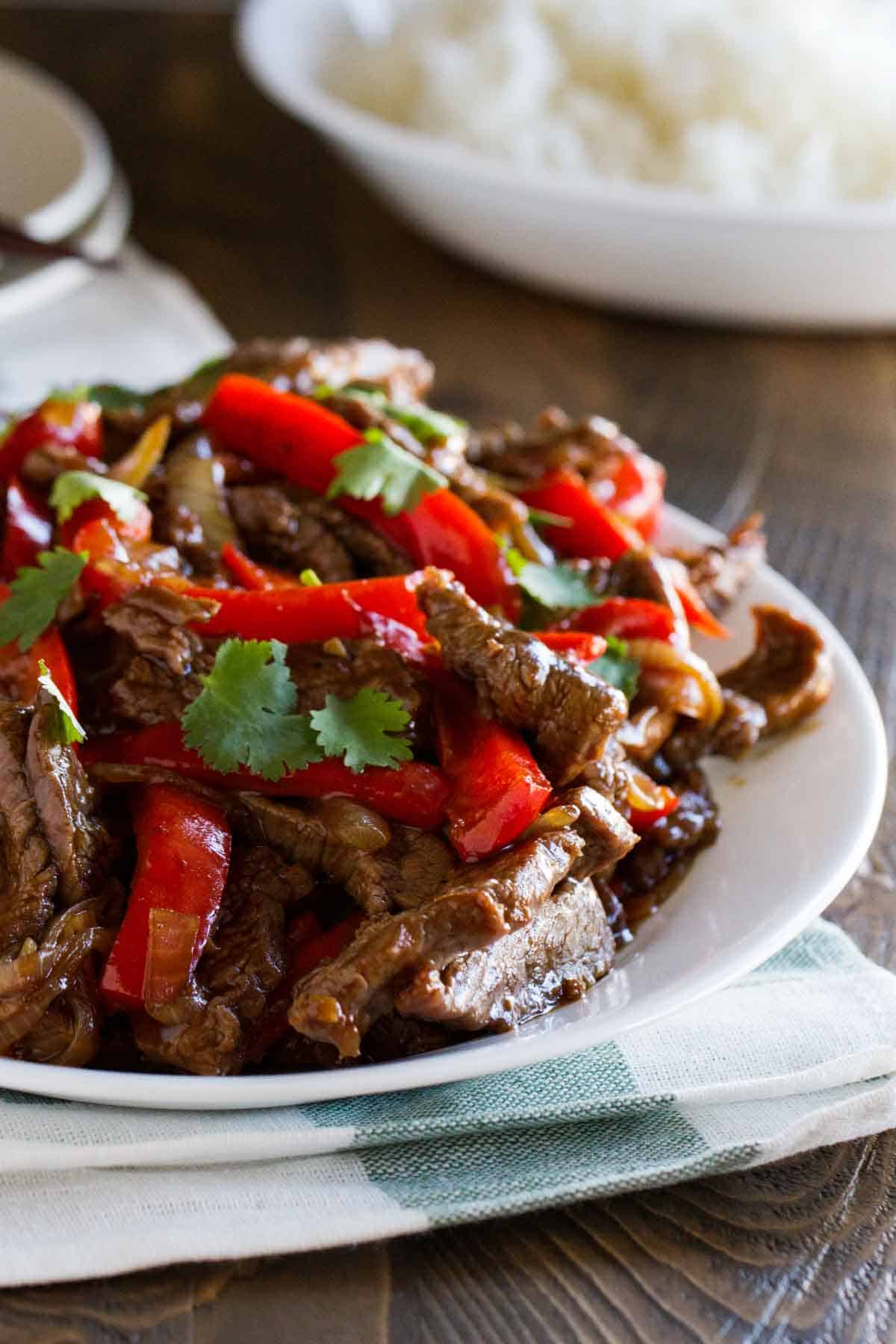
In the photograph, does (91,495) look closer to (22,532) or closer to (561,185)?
(22,532)

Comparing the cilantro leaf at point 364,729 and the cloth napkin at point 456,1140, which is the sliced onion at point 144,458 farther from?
the cloth napkin at point 456,1140

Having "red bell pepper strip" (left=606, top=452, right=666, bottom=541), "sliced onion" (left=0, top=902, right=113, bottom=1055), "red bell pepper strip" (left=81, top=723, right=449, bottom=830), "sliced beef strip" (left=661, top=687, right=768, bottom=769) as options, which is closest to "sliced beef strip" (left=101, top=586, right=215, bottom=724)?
"red bell pepper strip" (left=81, top=723, right=449, bottom=830)

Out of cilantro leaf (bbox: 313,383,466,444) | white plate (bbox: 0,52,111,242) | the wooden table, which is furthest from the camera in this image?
white plate (bbox: 0,52,111,242)

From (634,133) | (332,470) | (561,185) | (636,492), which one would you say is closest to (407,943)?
(332,470)

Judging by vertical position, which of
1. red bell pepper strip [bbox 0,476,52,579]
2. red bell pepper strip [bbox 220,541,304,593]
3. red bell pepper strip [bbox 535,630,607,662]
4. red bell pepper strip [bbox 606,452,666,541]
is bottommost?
red bell pepper strip [bbox 0,476,52,579]

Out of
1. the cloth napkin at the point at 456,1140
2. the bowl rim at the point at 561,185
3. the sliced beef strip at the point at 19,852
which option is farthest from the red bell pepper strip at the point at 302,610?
the bowl rim at the point at 561,185

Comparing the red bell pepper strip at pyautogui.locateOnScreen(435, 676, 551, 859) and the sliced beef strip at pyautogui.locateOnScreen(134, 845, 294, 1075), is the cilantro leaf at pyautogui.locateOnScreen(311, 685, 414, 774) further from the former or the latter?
the sliced beef strip at pyautogui.locateOnScreen(134, 845, 294, 1075)

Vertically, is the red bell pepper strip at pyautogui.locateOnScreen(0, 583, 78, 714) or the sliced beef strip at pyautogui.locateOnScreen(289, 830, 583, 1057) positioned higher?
the sliced beef strip at pyautogui.locateOnScreen(289, 830, 583, 1057)
